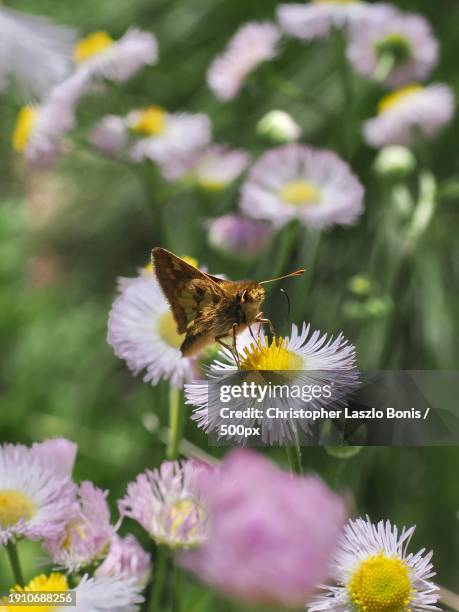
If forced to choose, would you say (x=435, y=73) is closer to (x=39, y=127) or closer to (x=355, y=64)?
(x=355, y=64)

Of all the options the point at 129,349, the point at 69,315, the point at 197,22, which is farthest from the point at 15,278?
the point at 129,349

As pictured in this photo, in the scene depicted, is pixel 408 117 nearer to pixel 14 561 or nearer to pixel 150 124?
pixel 150 124

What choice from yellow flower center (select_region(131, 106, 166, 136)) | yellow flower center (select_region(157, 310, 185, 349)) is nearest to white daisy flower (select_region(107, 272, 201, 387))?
yellow flower center (select_region(157, 310, 185, 349))

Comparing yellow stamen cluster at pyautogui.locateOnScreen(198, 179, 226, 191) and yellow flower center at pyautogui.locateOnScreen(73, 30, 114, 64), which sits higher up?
yellow flower center at pyautogui.locateOnScreen(73, 30, 114, 64)

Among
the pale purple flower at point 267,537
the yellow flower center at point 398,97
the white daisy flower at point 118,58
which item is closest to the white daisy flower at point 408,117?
the yellow flower center at point 398,97

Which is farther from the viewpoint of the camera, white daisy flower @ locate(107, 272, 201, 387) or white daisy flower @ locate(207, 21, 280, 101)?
white daisy flower @ locate(207, 21, 280, 101)

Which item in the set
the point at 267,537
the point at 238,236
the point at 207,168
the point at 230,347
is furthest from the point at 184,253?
the point at 267,537

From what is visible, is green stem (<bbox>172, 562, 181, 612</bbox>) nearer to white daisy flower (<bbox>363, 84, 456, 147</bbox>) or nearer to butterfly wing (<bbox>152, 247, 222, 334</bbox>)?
butterfly wing (<bbox>152, 247, 222, 334</bbox>)

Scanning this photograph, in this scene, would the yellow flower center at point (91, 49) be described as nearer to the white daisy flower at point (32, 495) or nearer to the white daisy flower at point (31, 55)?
the white daisy flower at point (31, 55)
